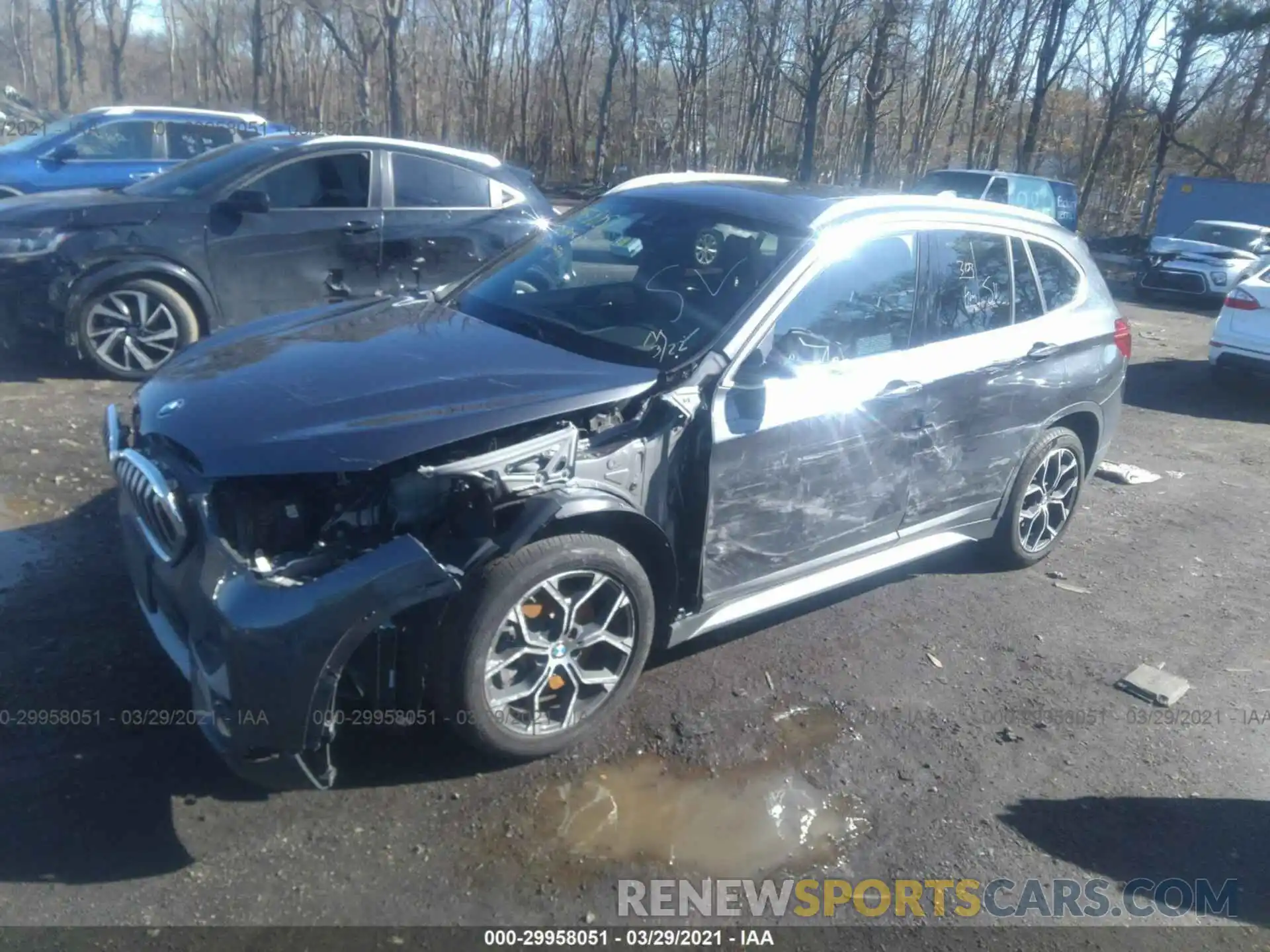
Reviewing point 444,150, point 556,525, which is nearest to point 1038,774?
point 556,525

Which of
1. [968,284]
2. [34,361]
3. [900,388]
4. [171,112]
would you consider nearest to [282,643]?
[900,388]

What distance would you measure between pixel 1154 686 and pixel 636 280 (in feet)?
9.41

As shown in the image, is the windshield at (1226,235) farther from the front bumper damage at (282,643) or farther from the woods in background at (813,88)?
the front bumper damage at (282,643)

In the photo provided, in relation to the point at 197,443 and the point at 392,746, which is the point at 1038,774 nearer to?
the point at 392,746

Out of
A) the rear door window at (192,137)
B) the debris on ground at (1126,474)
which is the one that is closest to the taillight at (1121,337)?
the debris on ground at (1126,474)

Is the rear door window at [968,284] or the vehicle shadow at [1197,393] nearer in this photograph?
the rear door window at [968,284]

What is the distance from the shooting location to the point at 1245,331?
32.8 feet

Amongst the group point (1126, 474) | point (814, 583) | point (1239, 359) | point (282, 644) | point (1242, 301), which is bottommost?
point (1126, 474)

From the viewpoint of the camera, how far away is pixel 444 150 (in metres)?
8.19

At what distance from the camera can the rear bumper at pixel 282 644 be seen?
9.31ft

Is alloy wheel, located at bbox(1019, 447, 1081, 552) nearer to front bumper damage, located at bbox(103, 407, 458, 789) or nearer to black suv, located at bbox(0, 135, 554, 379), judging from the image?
front bumper damage, located at bbox(103, 407, 458, 789)

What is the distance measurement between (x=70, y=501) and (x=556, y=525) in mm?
3213

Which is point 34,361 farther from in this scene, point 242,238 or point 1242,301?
point 1242,301

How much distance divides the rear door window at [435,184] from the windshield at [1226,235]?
49.9 feet
